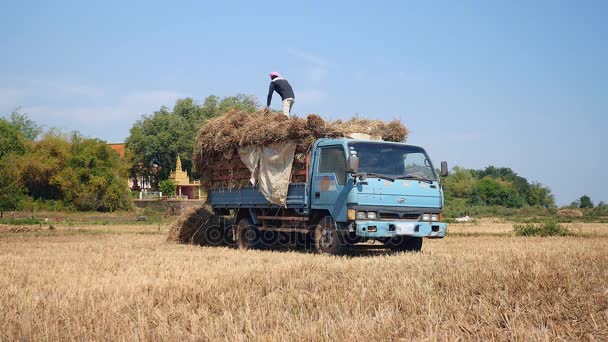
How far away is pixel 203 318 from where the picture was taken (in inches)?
239

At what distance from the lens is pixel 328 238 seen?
13102 mm

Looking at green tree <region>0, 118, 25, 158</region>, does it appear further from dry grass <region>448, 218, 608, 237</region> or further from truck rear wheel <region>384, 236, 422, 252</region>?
truck rear wheel <region>384, 236, 422, 252</region>

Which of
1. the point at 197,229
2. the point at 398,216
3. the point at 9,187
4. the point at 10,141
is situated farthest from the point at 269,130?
the point at 10,141

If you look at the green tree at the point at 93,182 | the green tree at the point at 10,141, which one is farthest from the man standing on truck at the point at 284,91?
the green tree at the point at 10,141

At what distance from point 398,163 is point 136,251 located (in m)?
5.82

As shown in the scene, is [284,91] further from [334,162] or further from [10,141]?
[10,141]

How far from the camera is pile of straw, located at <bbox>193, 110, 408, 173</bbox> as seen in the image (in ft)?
45.2

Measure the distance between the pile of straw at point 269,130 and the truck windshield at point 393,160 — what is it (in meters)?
0.99

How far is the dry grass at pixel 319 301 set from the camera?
17.1ft

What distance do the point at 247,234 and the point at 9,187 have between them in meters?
40.1

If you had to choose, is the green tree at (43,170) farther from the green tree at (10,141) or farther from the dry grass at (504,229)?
the dry grass at (504,229)

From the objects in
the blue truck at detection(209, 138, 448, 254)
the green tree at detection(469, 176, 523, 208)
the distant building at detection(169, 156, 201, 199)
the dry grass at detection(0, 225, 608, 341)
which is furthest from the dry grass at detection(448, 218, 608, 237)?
the green tree at detection(469, 176, 523, 208)

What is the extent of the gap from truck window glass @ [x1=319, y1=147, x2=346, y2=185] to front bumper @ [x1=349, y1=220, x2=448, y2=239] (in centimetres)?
96

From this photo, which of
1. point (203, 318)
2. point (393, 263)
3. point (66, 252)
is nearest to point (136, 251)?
point (66, 252)
